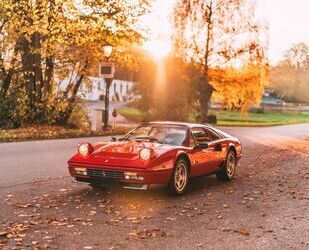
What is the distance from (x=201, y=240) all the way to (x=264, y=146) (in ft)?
54.7

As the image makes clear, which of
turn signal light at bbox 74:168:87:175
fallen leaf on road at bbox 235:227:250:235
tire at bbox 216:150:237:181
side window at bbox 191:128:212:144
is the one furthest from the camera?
tire at bbox 216:150:237:181

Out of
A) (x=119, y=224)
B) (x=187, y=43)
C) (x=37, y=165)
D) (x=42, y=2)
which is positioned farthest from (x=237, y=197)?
(x=187, y=43)

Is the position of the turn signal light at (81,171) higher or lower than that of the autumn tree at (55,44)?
lower

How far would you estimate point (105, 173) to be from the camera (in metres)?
9.49

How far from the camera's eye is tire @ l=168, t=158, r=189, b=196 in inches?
389

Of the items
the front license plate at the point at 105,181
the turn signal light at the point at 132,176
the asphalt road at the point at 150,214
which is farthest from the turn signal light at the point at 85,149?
the turn signal light at the point at 132,176

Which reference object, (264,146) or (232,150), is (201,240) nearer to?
(232,150)

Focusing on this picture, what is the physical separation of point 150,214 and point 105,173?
1.32m

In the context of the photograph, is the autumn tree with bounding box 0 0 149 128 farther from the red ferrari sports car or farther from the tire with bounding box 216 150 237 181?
the red ferrari sports car

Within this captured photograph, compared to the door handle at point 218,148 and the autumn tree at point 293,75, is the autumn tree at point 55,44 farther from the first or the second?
the autumn tree at point 293,75

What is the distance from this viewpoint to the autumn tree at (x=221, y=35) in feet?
127

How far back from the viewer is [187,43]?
38750mm

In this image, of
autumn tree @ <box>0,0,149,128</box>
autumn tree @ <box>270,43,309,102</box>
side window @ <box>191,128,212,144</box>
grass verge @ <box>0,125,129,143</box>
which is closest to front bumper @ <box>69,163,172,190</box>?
side window @ <box>191,128,212,144</box>

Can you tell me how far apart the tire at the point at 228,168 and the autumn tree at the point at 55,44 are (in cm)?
1256
